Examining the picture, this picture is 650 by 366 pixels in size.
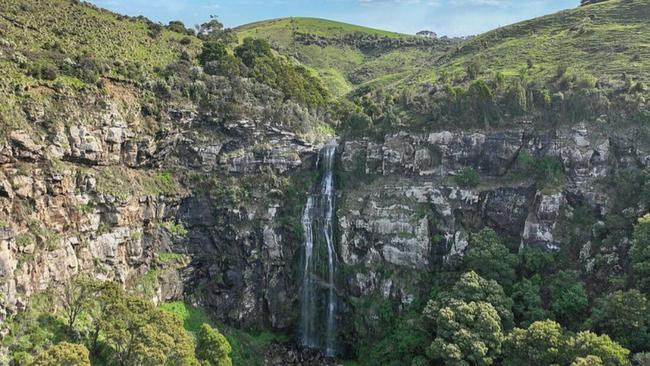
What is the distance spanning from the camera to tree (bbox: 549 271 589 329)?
142 feet

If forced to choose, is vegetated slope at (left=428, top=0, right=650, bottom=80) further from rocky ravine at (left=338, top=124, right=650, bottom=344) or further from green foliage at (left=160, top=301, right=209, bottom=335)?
green foliage at (left=160, top=301, right=209, bottom=335)

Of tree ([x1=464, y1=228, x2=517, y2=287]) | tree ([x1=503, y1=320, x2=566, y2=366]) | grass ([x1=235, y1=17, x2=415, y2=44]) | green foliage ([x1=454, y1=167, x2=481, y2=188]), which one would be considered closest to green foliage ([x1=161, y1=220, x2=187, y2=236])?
tree ([x1=464, y1=228, x2=517, y2=287])

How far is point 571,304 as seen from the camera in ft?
142

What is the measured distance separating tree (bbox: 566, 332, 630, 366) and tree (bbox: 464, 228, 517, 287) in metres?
11.7

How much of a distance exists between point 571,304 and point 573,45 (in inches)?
1973

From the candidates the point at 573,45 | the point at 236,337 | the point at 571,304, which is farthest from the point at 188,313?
the point at 573,45

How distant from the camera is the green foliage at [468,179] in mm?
55531

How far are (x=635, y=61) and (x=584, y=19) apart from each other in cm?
2551

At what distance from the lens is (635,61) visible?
65125 millimetres

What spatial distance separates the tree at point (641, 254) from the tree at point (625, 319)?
2.04 metres

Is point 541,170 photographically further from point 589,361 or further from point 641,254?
point 589,361

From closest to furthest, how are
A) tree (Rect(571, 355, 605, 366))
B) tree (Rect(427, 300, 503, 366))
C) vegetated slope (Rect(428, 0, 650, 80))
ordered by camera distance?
1. tree (Rect(571, 355, 605, 366))
2. tree (Rect(427, 300, 503, 366))
3. vegetated slope (Rect(428, 0, 650, 80))

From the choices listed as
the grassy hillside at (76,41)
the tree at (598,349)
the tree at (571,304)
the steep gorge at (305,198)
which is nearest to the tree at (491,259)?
the steep gorge at (305,198)

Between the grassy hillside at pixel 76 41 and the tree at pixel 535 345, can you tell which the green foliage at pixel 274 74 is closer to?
the grassy hillside at pixel 76 41
